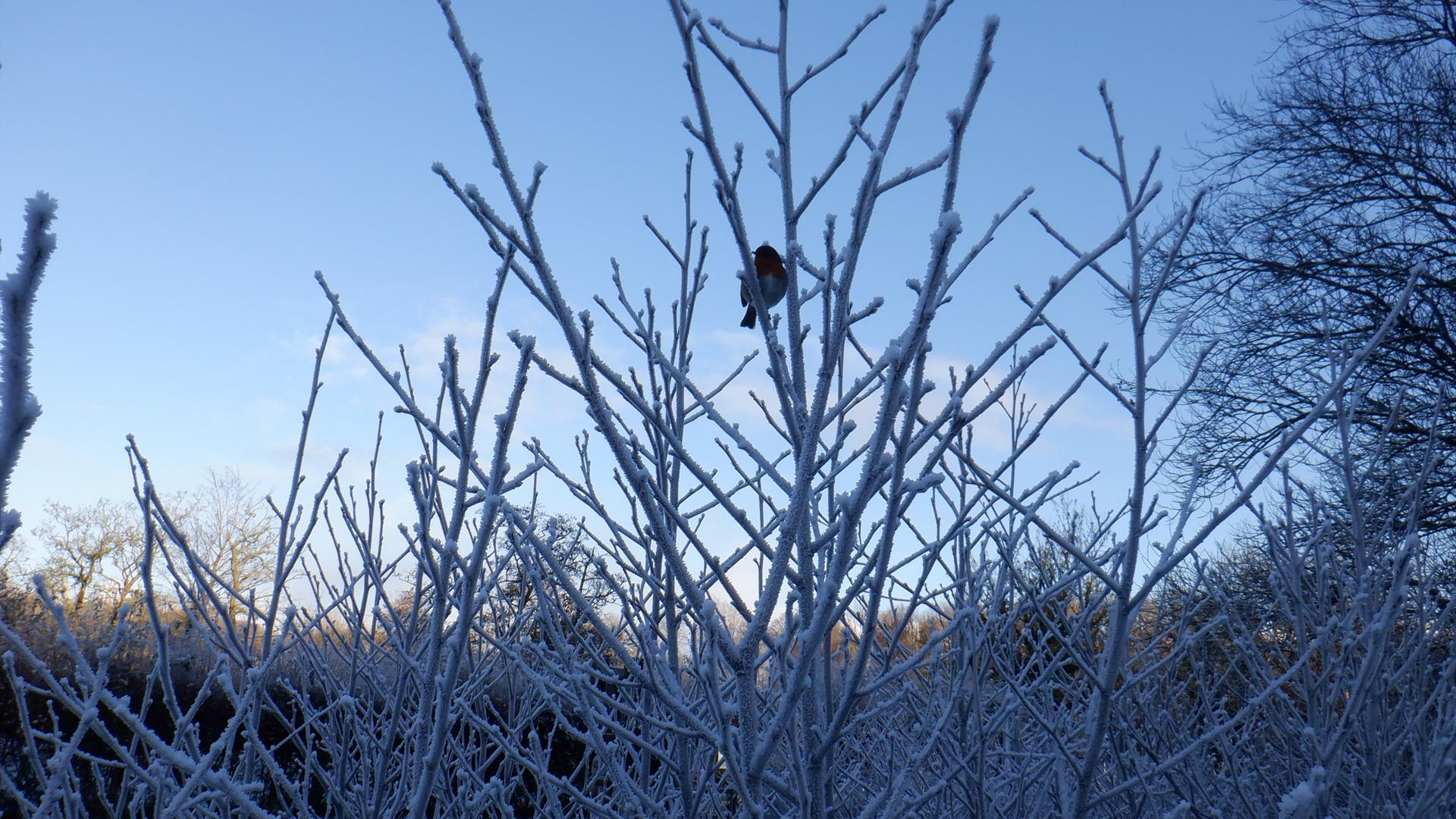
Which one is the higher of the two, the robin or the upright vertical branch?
the robin

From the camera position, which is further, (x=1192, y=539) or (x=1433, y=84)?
(x=1433, y=84)

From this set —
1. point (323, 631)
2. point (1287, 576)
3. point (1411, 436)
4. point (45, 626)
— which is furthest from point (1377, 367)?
point (45, 626)

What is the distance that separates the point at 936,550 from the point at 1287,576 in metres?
1.33

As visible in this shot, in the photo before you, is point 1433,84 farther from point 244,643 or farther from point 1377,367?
point 244,643

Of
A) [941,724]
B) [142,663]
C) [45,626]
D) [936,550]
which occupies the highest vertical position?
[45,626]

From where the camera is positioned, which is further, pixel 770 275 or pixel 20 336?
pixel 770 275

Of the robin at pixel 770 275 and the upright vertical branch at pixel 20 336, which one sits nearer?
the upright vertical branch at pixel 20 336

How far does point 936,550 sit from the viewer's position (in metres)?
1.41

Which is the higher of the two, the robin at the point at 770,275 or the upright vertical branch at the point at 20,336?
the robin at the point at 770,275

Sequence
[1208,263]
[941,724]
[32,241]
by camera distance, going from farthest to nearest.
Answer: [1208,263] → [941,724] → [32,241]

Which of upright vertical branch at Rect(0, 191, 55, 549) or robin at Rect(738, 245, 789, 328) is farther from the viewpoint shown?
robin at Rect(738, 245, 789, 328)

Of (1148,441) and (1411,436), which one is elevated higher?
(1148,441)

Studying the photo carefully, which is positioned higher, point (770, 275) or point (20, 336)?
point (770, 275)

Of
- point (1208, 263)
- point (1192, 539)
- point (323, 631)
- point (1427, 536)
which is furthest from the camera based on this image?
point (1208, 263)
